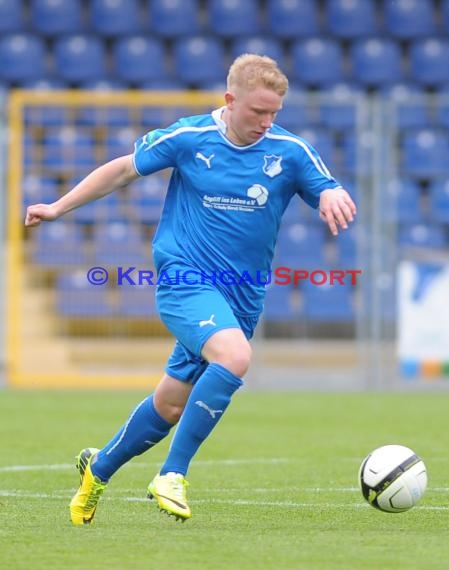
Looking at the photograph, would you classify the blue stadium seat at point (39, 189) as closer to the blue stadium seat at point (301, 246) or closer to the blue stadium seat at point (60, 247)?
the blue stadium seat at point (60, 247)

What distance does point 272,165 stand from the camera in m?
5.96

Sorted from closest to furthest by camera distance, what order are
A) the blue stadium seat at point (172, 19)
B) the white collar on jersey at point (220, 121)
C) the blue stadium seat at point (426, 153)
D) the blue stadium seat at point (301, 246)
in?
the white collar on jersey at point (220, 121) < the blue stadium seat at point (301, 246) < the blue stadium seat at point (426, 153) < the blue stadium seat at point (172, 19)

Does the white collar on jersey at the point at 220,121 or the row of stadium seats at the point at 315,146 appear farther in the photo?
the row of stadium seats at the point at 315,146

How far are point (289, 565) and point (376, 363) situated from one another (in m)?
10.8

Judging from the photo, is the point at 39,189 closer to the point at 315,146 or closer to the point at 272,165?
the point at 315,146

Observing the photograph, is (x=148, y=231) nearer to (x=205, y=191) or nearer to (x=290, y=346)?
(x=290, y=346)

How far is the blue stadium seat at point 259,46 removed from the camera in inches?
729

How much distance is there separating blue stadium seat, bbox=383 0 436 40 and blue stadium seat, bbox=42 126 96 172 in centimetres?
547

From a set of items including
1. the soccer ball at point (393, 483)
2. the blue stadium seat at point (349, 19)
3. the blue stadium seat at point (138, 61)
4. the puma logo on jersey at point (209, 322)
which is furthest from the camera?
the blue stadium seat at point (349, 19)

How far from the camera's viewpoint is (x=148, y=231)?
51.1 ft

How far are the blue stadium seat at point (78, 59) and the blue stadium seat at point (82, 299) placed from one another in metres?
3.73

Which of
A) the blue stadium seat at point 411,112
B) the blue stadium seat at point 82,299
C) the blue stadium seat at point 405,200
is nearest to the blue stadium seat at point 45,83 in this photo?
the blue stadium seat at point 82,299

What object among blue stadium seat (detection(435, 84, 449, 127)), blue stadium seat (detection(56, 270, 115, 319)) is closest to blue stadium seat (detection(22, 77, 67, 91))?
blue stadium seat (detection(56, 270, 115, 319))

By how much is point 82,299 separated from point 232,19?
540cm
